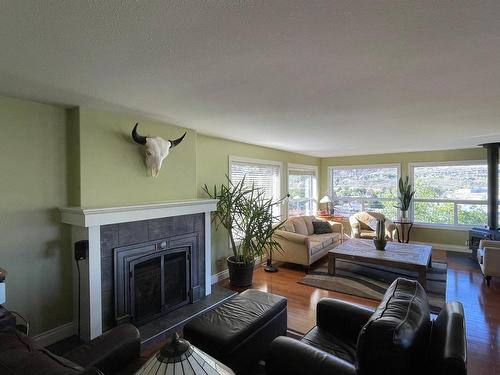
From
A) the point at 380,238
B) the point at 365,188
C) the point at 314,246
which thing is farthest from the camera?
the point at 365,188

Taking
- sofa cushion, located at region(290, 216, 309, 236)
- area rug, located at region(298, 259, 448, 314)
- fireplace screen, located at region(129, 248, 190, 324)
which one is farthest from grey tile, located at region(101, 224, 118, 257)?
sofa cushion, located at region(290, 216, 309, 236)

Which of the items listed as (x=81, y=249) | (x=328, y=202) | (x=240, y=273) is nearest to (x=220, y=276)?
(x=240, y=273)

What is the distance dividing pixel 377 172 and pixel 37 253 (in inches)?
267

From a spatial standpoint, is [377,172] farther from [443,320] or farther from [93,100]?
[93,100]

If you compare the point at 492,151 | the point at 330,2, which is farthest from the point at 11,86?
the point at 492,151

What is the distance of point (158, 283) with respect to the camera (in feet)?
10.3

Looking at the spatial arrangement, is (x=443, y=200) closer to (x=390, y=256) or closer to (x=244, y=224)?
(x=390, y=256)

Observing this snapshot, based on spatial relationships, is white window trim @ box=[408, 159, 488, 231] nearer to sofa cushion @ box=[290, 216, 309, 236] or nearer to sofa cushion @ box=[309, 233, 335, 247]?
sofa cushion @ box=[309, 233, 335, 247]

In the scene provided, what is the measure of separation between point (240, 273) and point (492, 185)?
192 inches

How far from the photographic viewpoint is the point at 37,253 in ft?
8.21

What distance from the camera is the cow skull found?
115 inches

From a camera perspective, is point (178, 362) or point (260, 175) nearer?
point (178, 362)

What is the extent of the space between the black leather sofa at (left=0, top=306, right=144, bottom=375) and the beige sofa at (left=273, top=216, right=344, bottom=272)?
10.6ft

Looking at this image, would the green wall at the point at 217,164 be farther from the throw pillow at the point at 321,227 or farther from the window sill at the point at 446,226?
the window sill at the point at 446,226
